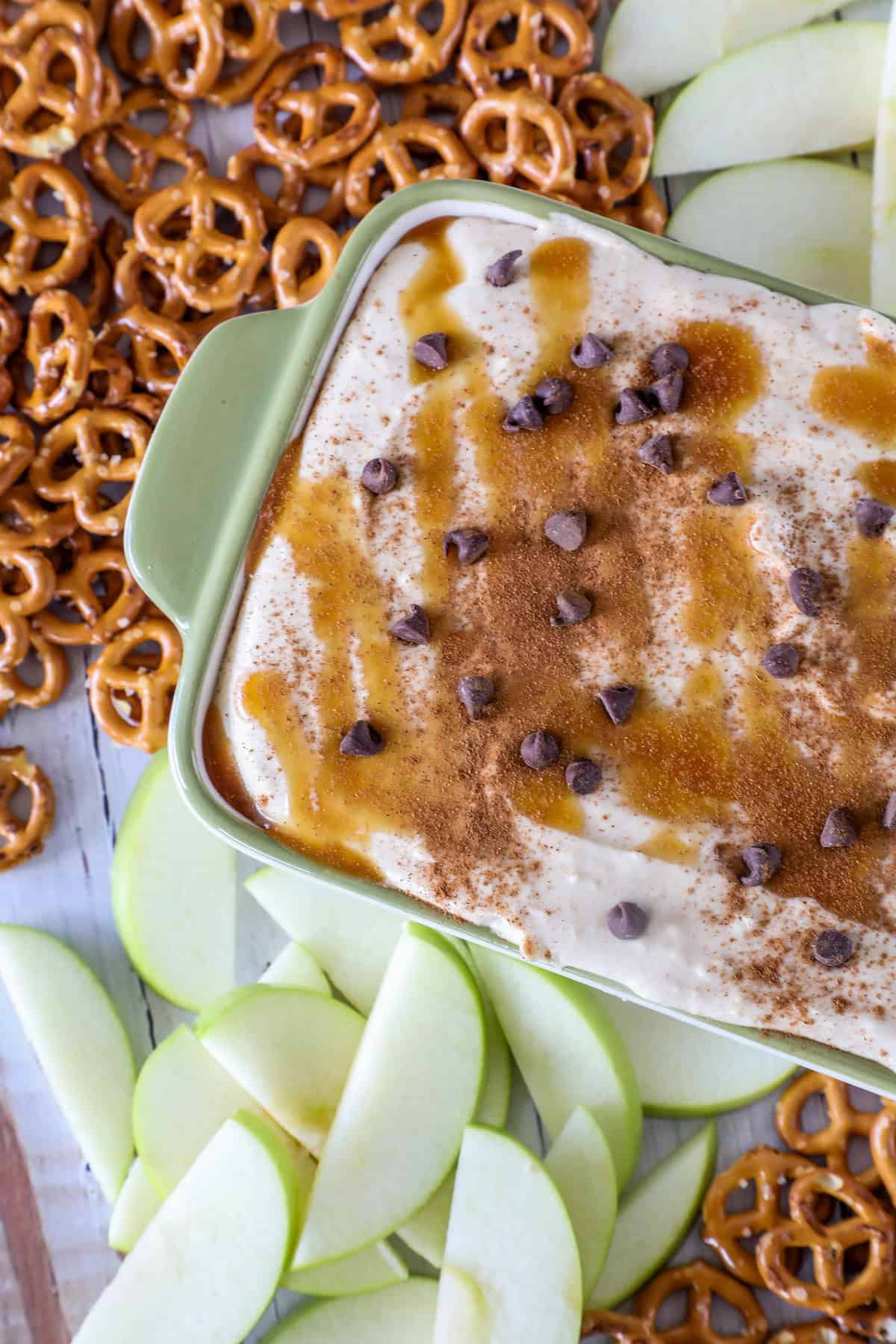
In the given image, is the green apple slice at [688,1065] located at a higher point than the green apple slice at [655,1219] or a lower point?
higher

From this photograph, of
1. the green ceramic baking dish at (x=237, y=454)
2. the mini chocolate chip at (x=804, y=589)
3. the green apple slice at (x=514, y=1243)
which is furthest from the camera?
the green apple slice at (x=514, y=1243)

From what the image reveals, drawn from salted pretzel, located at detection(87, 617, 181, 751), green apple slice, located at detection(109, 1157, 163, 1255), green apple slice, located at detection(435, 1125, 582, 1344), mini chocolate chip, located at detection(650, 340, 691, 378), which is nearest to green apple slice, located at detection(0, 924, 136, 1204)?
green apple slice, located at detection(109, 1157, 163, 1255)

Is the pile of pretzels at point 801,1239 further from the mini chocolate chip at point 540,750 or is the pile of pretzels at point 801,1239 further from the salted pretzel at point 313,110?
the salted pretzel at point 313,110

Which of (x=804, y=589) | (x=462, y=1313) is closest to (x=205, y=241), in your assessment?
(x=804, y=589)

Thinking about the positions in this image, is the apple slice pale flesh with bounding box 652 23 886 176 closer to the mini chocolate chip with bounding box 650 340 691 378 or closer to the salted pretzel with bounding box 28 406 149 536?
the mini chocolate chip with bounding box 650 340 691 378

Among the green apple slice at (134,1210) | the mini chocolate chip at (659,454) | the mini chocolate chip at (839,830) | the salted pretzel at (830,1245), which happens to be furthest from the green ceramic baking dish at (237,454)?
the green apple slice at (134,1210)

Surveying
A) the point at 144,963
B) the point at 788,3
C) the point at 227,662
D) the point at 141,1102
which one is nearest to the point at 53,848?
the point at 144,963

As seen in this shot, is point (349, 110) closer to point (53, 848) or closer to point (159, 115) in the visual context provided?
point (159, 115)
